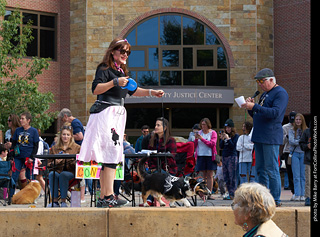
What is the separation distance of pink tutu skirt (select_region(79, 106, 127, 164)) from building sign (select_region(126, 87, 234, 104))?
19.9 meters

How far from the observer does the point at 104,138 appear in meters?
6.40

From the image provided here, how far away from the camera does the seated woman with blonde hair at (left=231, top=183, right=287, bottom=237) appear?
356 centimetres

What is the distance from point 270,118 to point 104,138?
7.99ft

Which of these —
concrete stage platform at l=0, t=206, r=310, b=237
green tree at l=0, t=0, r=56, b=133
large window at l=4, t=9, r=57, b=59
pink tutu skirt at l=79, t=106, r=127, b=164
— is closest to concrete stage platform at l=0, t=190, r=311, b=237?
concrete stage platform at l=0, t=206, r=310, b=237

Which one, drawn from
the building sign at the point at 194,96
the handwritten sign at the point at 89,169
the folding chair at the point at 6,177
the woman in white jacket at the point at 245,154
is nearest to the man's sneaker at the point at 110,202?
the handwritten sign at the point at 89,169

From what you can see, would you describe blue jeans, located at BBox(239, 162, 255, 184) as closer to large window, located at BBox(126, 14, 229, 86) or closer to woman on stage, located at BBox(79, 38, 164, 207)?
woman on stage, located at BBox(79, 38, 164, 207)

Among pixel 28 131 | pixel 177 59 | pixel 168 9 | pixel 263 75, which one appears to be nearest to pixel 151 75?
pixel 177 59

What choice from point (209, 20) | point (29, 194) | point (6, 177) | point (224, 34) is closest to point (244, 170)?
point (29, 194)

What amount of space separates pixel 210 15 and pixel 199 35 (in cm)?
107

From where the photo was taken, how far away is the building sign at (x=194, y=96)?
1051 inches

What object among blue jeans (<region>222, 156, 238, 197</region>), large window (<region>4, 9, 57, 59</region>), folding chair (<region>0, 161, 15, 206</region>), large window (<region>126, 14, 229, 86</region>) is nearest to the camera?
folding chair (<region>0, 161, 15, 206</region>)

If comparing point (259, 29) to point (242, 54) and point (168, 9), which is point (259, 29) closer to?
point (242, 54)

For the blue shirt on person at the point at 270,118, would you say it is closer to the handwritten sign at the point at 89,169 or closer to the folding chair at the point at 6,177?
the handwritten sign at the point at 89,169

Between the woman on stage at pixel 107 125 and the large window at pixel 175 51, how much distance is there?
20.6 m
